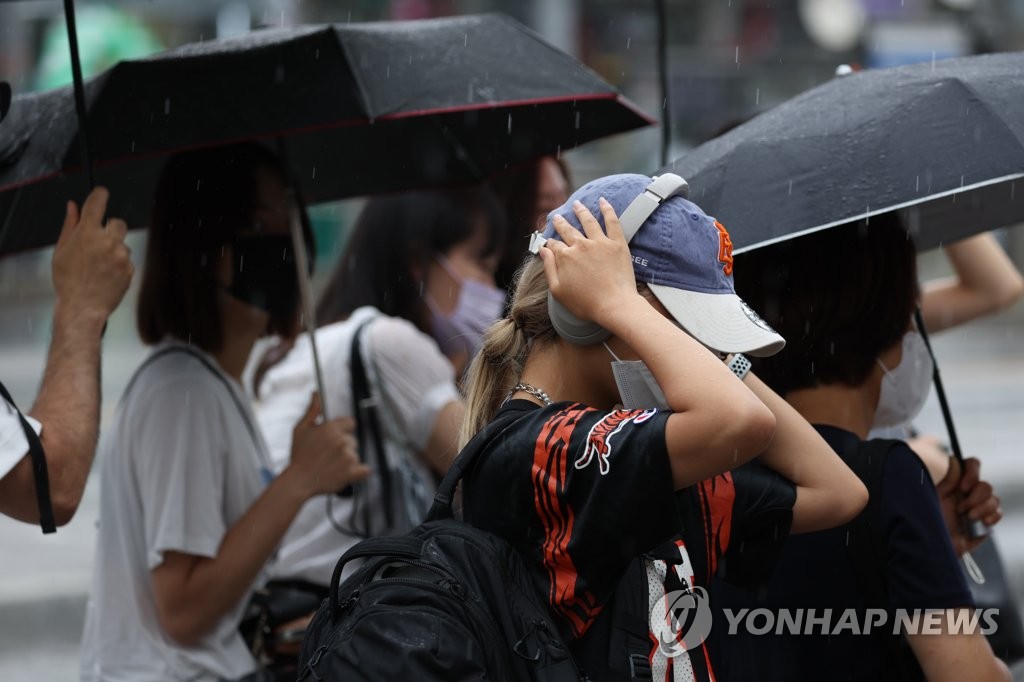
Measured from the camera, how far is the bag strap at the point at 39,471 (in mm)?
2621

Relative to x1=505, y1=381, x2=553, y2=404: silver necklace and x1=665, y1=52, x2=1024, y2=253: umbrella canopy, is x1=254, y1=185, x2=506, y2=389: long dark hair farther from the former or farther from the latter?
x1=505, y1=381, x2=553, y2=404: silver necklace

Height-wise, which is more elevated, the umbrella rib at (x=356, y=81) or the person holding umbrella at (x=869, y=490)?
the umbrella rib at (x=356, y=81)

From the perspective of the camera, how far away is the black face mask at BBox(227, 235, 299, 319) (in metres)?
3.74

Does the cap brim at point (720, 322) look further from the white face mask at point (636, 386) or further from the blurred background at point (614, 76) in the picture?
Result: the blurred background at point (614, 76)

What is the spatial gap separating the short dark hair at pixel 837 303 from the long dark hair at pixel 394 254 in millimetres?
1933

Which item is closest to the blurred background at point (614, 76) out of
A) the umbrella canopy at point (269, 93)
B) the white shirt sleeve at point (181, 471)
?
the white shirt sleeve at point (181, 471)

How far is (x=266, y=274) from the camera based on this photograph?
3803mm

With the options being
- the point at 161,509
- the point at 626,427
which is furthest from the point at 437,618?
the point at 161,509

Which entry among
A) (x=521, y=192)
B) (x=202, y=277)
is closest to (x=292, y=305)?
(x=202, y=277)

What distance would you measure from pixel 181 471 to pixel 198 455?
0.06 m

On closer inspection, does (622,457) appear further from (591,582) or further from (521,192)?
(521,192)

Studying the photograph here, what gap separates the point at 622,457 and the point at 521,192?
3.02m

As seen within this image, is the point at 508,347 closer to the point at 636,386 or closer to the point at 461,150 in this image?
the point at 636,386

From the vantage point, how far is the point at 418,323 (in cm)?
475
